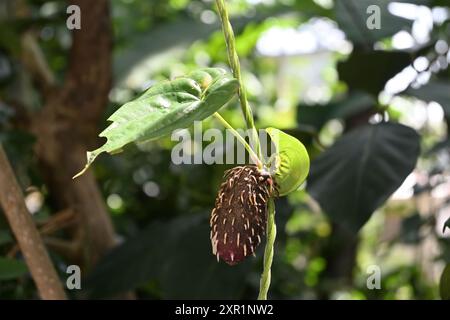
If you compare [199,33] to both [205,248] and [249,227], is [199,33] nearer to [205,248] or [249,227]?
[205,248]

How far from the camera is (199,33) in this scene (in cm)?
115

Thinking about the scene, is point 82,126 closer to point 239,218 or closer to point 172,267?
point 172,267

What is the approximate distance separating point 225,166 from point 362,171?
0.68 feet

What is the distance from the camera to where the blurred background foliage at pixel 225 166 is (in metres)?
0.73

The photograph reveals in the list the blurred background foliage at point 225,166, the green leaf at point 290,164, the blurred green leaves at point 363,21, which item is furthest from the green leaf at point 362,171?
the green leaf at point 290,164

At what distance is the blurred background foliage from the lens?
73 centimetres

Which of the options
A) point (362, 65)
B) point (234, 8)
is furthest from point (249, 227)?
point (234, 8)

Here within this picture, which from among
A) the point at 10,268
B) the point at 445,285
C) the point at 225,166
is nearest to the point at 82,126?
the point at 225,166

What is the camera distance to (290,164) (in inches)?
17.3

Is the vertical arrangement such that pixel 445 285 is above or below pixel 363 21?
below

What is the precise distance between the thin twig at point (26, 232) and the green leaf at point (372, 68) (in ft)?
1.41

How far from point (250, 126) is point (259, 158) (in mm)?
34

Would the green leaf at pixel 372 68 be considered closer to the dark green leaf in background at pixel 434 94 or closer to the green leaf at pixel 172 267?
the dark green leaf in background at pixel 434 94
